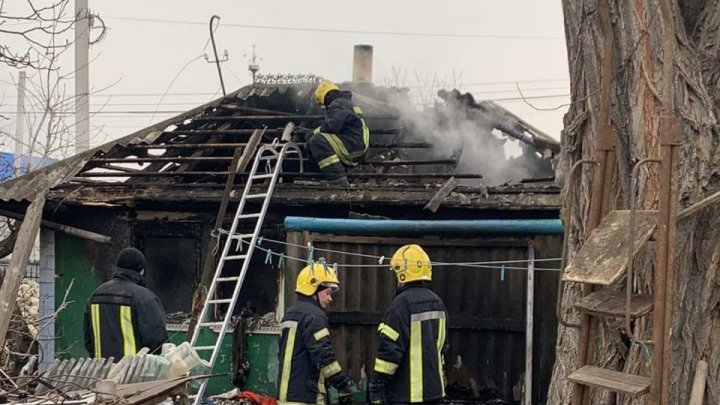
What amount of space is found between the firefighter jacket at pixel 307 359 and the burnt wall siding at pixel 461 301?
187 centimetres

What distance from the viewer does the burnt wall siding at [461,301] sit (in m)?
8.59

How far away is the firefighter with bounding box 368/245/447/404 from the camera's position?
654cm

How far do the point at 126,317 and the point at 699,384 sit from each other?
4.46 metres

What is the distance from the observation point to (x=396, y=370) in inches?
260

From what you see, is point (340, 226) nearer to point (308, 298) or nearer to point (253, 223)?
point (253, 223)

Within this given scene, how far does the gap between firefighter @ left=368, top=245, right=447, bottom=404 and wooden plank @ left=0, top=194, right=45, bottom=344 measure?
2.72 m

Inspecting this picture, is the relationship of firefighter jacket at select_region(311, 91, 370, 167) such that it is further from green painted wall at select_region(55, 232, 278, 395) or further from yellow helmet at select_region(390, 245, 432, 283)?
yellow helmet at select_region(390, 245, 432, 283)

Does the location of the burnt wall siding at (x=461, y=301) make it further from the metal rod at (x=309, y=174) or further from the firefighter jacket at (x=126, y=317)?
the firefighter jacket at (x=126, y=317)

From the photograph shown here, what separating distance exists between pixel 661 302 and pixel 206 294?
613 cm

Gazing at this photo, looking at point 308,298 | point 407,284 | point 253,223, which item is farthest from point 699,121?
point 253,223

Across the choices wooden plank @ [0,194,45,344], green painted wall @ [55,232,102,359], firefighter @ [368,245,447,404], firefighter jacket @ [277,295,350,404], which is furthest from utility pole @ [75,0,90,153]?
firefighter @ [368,245,447,404]

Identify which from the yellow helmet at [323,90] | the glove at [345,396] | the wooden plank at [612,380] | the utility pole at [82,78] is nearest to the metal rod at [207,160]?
the yellow helmet at [323,90]

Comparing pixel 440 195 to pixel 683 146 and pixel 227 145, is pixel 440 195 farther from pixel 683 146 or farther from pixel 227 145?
pixel 683 146

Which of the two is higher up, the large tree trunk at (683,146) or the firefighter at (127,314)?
the large tree trunk at (683,146)
